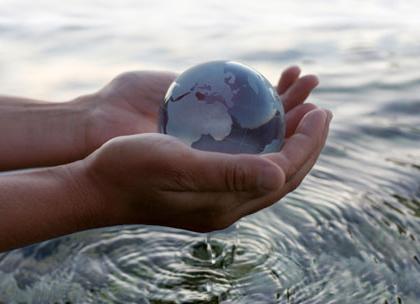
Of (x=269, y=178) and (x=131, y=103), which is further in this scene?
(x=131, y=103)

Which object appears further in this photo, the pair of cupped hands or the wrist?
the wrist

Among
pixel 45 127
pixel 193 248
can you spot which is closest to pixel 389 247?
pixel 193 248

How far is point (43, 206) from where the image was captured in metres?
3.22

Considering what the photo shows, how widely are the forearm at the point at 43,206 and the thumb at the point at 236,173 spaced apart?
628 millimetres

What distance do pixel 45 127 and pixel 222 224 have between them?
1.64m

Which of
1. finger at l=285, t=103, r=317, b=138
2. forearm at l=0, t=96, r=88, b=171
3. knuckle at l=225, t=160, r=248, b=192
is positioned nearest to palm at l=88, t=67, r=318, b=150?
forearm at l=0, t=96, r=88, b=171

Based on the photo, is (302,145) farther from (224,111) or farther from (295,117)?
(295,117)

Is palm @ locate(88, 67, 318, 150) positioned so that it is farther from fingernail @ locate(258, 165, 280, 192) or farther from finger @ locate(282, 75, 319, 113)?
fingernail @ locate(258, 165, 280, 192)

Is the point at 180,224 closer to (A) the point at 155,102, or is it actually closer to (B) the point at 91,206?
(B) the point at 91,206

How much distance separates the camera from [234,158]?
9.24ft

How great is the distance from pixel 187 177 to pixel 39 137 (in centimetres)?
177

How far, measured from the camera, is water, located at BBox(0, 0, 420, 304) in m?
3.89

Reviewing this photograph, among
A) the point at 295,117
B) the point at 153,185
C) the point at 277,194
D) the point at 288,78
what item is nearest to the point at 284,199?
the point at 288,78

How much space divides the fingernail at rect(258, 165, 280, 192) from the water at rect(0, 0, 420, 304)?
4.00ft
